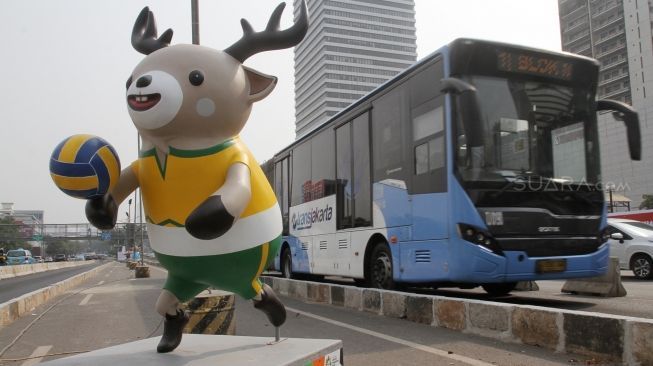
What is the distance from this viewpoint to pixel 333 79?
1443cm

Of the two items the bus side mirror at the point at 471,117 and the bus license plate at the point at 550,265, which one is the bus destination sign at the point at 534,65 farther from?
the bus license plate at the point at 550,265

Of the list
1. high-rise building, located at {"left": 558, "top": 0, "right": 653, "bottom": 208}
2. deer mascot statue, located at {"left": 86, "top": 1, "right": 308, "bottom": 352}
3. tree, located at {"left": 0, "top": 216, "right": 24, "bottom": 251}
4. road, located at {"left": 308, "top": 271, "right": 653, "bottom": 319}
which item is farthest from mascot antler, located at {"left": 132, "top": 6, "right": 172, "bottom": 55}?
tree, located at {"left": 0, "top": 216, "right": 24, "bottom": 251}

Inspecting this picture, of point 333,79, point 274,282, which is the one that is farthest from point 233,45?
point 333,79

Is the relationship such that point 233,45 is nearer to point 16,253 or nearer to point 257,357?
point 257,357

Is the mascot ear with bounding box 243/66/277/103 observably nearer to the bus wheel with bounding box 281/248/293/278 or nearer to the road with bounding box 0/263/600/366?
the road with bounding box 0/263/600/366

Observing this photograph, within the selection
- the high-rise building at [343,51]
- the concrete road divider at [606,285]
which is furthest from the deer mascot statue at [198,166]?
the concrete road divider at [606,285]

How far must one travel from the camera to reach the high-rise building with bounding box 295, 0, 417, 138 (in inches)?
507

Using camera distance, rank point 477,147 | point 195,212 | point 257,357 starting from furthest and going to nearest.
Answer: point 477,147
point 257,357
point 195,212

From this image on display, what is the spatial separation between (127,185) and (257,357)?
1442 mm

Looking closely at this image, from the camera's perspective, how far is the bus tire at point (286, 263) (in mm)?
14414

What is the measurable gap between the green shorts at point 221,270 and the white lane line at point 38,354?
3.26 metres

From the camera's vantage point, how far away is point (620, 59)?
8906 centimetres

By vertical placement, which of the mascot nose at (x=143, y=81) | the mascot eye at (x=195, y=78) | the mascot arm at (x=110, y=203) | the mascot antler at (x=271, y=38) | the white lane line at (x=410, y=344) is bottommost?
the white lane line at (x=410, y=344)

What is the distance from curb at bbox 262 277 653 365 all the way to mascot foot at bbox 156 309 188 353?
3619 mm
